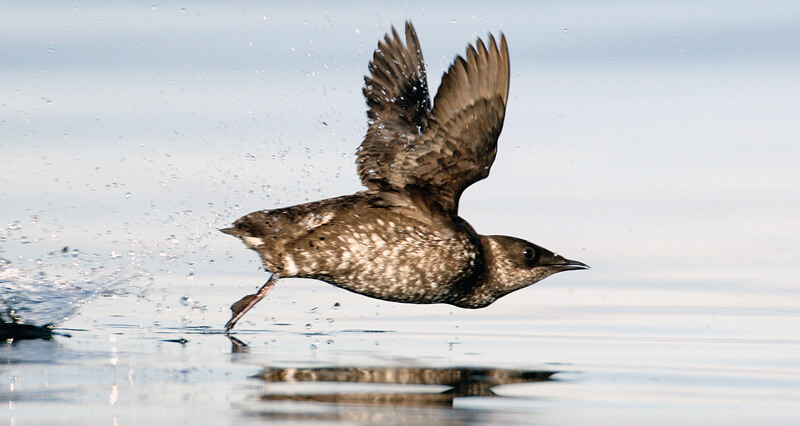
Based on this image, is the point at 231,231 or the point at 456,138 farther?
the point at 231,231

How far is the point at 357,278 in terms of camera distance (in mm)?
10000

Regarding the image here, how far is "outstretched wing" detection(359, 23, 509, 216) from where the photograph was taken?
8.81 m

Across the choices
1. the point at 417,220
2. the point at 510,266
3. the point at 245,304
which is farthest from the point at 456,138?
the point at 245,304

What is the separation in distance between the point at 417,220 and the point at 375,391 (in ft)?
9.84

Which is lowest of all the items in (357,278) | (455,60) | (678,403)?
(678,403)

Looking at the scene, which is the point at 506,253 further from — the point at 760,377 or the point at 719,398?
the point at 719,398

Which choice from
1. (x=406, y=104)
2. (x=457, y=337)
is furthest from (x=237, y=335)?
(x=406, y=104)

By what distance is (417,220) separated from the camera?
999 cm

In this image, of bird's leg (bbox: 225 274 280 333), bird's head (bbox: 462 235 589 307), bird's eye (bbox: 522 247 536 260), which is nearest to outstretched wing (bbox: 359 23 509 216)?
bird's head (bbox: 462 235 589 307)

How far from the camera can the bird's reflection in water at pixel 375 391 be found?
641 cm

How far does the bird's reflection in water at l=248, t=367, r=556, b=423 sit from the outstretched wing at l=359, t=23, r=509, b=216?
5.61 ft

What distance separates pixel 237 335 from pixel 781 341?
470 centimetres

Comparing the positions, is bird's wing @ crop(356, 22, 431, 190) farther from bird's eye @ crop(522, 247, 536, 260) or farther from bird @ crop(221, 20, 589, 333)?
bird's eye @ crop(522, 247, 536, 260)

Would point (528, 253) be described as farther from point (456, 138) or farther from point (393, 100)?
point (456, 138)
